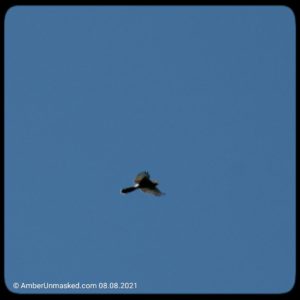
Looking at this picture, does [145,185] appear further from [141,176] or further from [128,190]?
[128,190]

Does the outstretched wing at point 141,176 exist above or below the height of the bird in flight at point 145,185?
above

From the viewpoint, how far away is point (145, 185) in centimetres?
2161

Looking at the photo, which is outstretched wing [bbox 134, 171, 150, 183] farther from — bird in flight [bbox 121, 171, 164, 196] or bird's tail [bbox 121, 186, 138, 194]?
bird's tail [bbox 121, 186, 138, 194]

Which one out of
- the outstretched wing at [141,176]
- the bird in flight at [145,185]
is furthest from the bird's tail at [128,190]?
the outstretched wing at [141,176]

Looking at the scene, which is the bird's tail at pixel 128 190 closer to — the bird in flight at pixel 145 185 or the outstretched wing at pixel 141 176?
the bird in flight at pixel 145 185

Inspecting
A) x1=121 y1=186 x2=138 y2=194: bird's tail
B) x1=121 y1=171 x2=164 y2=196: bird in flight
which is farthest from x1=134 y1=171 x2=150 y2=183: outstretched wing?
x1=121 y1=186 x2=138 y2=194: bird's tail

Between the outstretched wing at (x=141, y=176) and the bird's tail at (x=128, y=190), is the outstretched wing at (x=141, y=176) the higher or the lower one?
the higher one

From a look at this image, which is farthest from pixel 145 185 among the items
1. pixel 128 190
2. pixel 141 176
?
pixel 128 190

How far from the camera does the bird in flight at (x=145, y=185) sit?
2131 centimetres

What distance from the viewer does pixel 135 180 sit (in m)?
21.4
